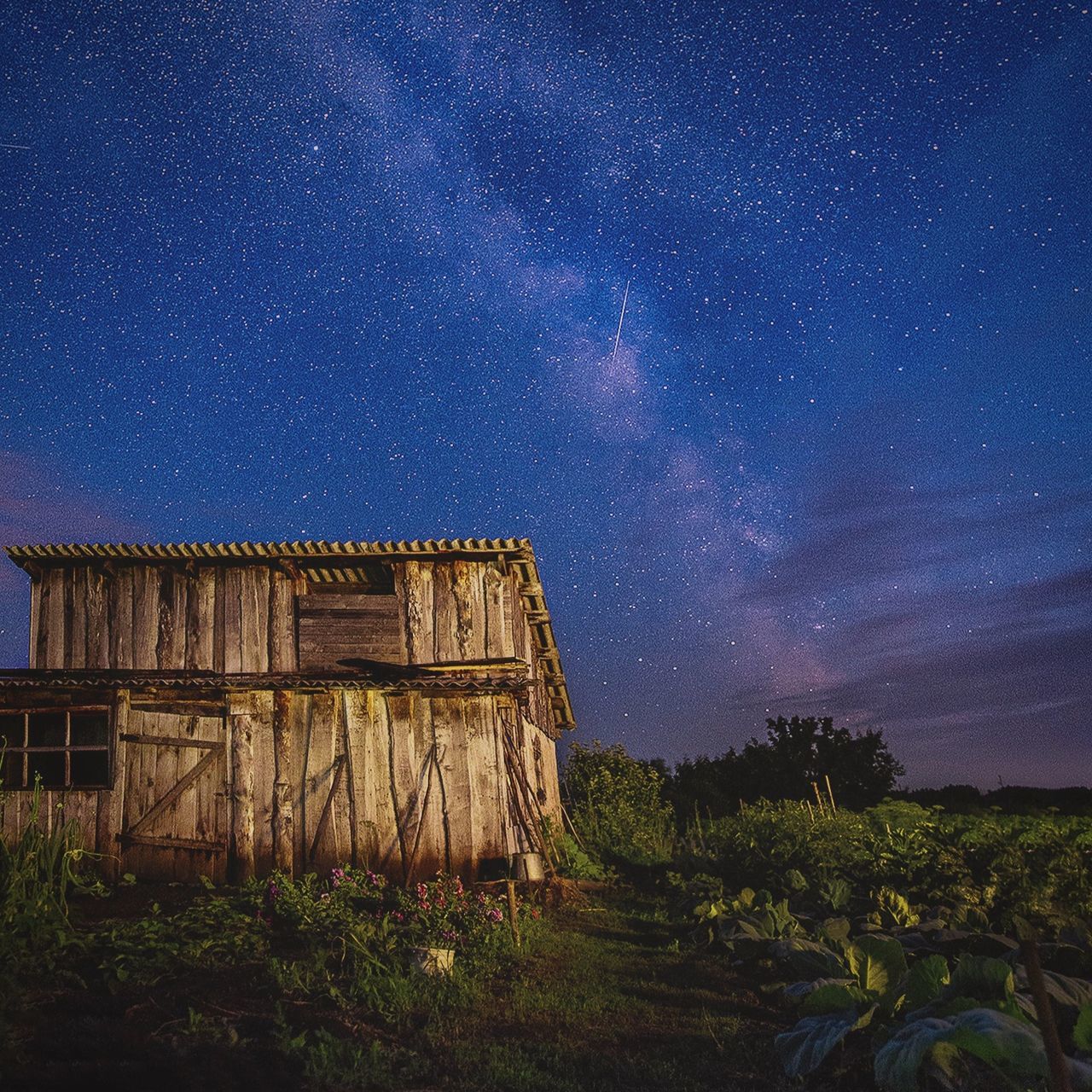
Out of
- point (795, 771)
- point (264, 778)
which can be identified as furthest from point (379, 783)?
point (795, 771)

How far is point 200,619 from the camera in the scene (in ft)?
47.5

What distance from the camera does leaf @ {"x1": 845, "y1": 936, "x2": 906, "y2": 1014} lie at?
18.6 ft

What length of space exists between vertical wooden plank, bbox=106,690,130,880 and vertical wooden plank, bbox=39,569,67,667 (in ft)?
6.83

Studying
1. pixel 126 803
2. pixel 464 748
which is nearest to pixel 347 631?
pixel 464 748

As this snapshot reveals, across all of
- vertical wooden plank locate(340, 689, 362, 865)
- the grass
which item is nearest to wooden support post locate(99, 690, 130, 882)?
vertical wooden plank locate(340, 689, 362, 865)

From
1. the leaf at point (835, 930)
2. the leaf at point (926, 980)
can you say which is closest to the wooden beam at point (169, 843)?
the leaf at point (835, 930)

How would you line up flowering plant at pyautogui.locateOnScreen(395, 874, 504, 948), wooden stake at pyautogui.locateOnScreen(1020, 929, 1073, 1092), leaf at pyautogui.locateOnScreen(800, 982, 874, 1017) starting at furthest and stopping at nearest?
1. flowering plant at pyautogui.locateOnScreen(395, 874, 504, 948)
2. leaf at pyautogui.locateOnScreen(800, 982, 874, 1017)
3. wooden stake at pyautogui.locateOnScreen(1020, 929, 1073, 1092)

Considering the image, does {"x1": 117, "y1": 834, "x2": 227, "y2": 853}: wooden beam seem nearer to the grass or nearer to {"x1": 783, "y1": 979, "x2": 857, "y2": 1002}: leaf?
the grass

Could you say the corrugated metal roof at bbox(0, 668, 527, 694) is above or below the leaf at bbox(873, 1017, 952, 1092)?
above

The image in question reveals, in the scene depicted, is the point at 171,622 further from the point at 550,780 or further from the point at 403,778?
the point at 550,780

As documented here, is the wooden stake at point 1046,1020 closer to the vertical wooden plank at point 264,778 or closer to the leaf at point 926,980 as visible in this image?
the leaf at point 926,980

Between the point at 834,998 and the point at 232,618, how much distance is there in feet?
38.8

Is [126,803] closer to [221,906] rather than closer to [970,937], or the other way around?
[221,906]

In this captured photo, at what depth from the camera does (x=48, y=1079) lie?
4.84m
